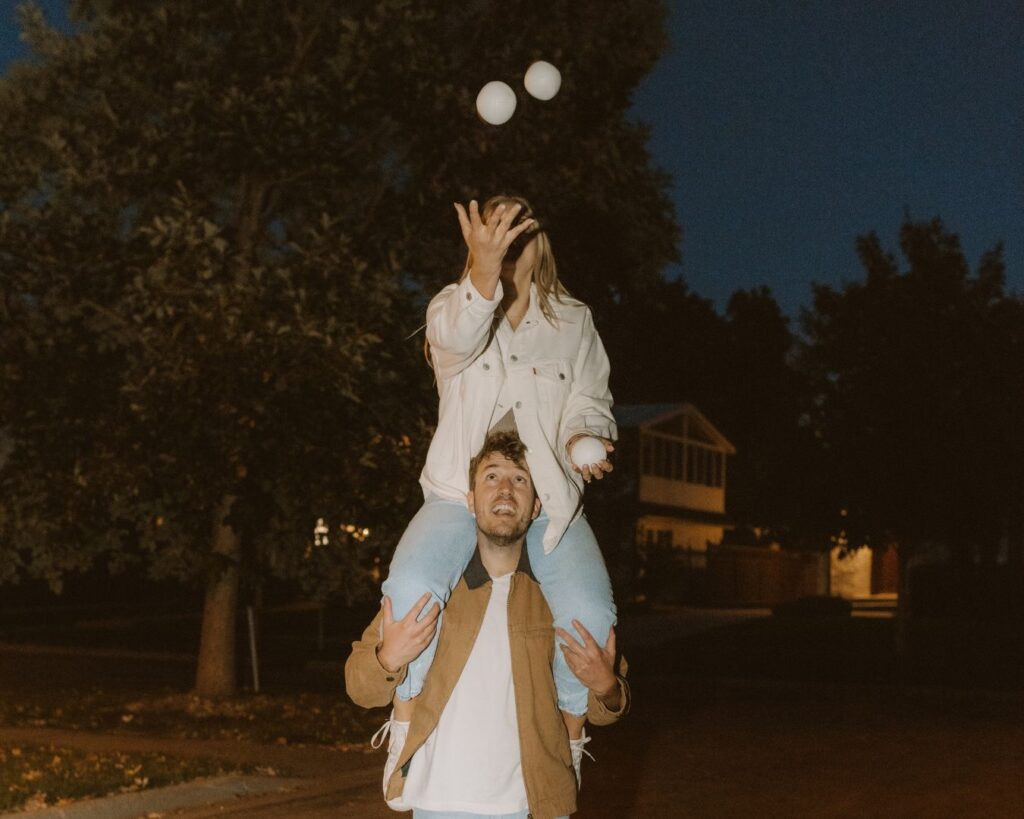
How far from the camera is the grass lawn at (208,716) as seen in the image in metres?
14.3

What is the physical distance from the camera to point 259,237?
54.3 feet

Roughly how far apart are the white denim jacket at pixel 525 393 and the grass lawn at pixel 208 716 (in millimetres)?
9586

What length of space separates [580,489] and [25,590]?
34.9m

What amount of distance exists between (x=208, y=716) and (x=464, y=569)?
11996 mm

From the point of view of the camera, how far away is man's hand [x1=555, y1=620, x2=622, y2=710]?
14.3 feet

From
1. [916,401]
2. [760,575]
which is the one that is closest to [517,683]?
[916,401]

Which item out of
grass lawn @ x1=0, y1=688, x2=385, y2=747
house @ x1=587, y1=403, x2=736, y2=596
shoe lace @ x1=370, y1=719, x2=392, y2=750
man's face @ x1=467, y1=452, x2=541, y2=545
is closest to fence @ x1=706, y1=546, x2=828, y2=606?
house @ x1=587, y1=403, x2=736, y2=596

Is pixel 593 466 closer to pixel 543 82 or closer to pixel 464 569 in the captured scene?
pixel 464 569

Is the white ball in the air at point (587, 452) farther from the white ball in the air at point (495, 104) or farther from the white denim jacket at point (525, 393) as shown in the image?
the white ball in the air at point (495, 104)

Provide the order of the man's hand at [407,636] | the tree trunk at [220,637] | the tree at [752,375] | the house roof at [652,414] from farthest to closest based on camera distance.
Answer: the tree at [752,375] → the house roof at [652,414] → the tree trunk at [220,637] → the man's hand at [407,636]

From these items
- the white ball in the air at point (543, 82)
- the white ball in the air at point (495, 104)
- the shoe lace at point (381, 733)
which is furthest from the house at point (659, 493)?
the shoe lace at point (381, 733)

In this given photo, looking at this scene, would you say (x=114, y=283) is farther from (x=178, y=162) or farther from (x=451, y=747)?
(x=451, y=747)

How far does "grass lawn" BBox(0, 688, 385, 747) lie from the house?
22.6m

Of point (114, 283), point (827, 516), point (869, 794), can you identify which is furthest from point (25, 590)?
point (869, 794)
